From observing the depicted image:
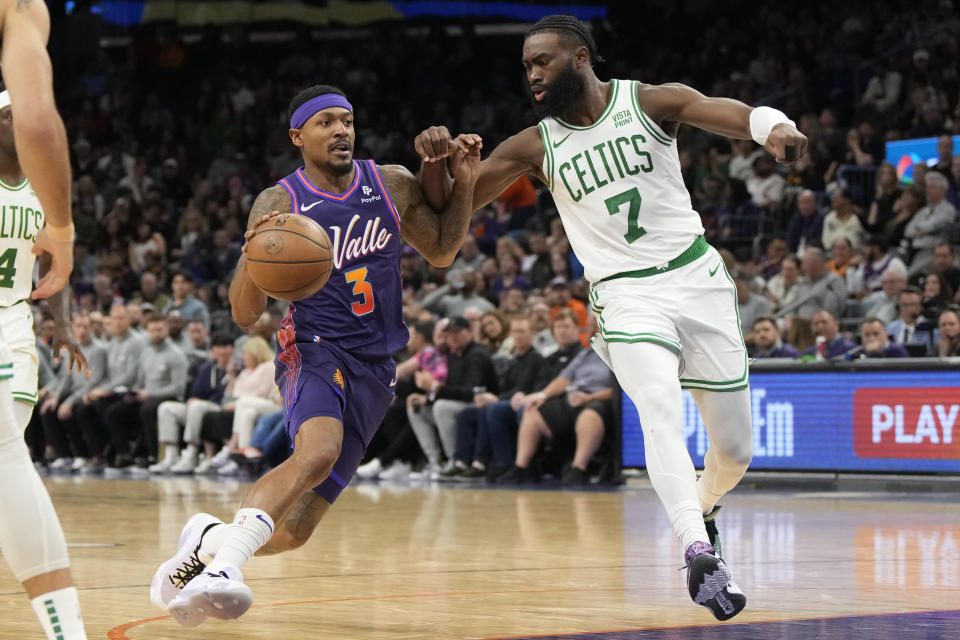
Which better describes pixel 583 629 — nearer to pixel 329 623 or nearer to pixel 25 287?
pixel 329 623

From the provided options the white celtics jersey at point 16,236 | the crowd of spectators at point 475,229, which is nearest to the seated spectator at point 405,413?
the crowd of spectators at point 475,229

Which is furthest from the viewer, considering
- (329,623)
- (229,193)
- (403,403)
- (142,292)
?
(229,193)

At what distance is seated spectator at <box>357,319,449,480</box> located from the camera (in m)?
15.2

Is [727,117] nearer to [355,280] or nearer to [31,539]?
[355,280]

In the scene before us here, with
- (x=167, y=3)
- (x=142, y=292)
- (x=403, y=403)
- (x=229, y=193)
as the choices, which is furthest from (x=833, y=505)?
(x=167, y=3)

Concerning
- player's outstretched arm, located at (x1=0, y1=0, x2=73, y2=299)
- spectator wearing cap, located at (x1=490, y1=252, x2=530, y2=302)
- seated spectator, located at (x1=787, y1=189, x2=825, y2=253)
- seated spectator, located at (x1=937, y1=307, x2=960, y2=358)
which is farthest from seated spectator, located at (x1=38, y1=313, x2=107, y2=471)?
player's outstretched arm, located at (x1=0, y1=0, x2=73, y2=299)

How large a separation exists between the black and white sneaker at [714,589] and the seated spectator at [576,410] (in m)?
8.58

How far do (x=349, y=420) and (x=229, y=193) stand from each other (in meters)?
18.6

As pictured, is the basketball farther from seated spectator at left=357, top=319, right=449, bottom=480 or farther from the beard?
seated spectator at left=357, top=319, right=449, bottom=480

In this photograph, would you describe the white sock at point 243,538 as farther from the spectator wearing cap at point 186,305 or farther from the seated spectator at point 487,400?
the spectator wearing cap at point 186,305

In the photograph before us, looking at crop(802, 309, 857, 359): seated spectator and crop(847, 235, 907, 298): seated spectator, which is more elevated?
crop(847, 235, 907, 298): seated spectator

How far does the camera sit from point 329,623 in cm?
568

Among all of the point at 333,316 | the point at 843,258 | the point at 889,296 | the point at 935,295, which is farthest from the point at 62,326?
the point at 843,258

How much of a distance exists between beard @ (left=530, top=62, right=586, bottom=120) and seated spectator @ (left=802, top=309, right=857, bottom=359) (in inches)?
290
